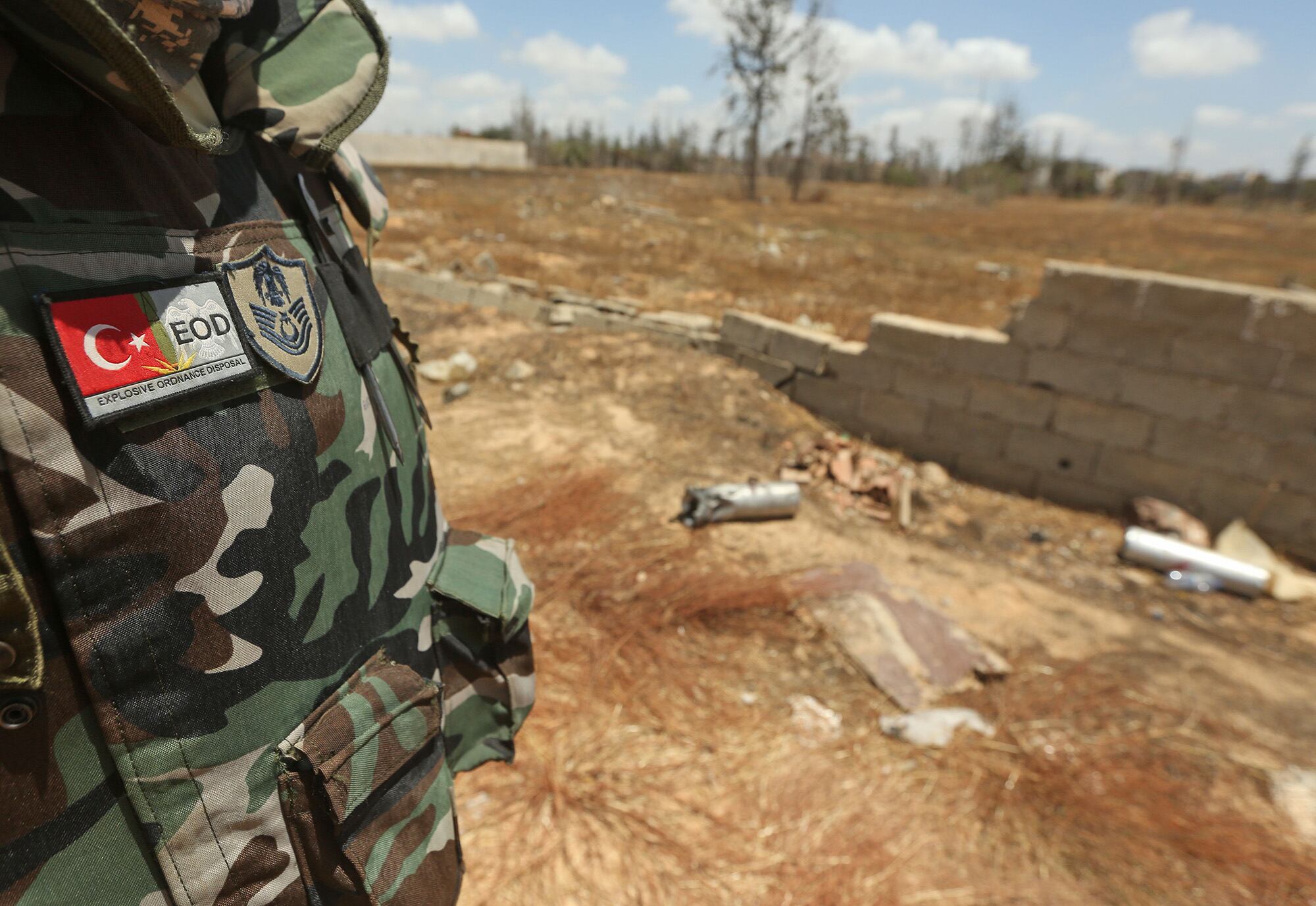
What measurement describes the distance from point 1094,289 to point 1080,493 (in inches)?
62.8

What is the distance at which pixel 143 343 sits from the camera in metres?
0.74

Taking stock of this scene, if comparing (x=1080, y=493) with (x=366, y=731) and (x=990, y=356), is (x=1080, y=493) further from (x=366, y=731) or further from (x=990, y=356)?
(x=366, y=731)

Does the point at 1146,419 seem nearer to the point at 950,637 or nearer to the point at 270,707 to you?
the point at 950,637

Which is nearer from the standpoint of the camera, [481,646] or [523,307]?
[481,646]

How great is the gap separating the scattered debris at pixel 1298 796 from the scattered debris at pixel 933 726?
3.71 ft

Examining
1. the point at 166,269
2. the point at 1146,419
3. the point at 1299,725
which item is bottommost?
the point at 1299,725

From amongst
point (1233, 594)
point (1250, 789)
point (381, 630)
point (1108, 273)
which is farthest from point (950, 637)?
point (381, 630)

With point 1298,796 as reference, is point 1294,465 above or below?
above

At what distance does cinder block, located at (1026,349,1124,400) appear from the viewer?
501 cm

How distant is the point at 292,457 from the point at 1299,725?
4567 millimetres

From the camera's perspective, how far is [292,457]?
92cm

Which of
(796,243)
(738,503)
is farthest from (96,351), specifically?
(796,243)

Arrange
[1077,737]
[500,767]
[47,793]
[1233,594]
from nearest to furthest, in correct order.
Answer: [47,793]
[500,767]
[1077,737]
[1233,594]

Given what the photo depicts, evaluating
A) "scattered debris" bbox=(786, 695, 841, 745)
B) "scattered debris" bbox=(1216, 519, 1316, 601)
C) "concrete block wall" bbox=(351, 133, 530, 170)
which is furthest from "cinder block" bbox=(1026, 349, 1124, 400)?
"concrete block wall" bbox=(351, 133, 530, 170)
